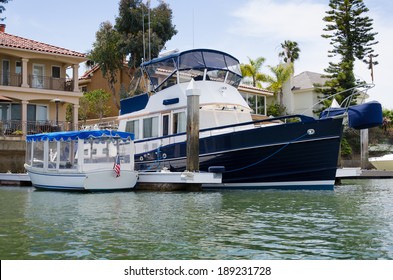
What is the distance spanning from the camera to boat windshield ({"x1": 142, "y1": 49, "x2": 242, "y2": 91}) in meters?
19.8

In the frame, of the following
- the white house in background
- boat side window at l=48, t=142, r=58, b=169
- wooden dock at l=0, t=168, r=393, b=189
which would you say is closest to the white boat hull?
boat side window at l=48, t=142, r=58, b=169

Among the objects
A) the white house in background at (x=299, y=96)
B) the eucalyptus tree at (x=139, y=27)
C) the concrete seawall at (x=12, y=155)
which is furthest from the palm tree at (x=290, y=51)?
the concrete seawall at (x=12, y=155)

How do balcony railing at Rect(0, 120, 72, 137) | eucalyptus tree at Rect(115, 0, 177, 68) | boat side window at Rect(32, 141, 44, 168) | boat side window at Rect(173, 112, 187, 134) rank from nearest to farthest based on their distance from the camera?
boat side window at Rect(32, 141, 44, 168)
boat side window at Rect(173, 112, 187, 134)
balcony railing at Rect(0, 120, 72, 137)
eucalyptus tree at Rect(115, 0, 177, 68)

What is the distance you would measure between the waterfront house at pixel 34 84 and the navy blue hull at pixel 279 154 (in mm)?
13949

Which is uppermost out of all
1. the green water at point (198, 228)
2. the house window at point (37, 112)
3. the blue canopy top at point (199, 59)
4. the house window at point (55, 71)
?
the house window at point (55, 71)

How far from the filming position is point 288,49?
177 feet

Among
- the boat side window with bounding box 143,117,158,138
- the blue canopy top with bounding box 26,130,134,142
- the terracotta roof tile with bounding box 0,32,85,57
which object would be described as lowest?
the blue canopy top with bounding box 26,130,134,142

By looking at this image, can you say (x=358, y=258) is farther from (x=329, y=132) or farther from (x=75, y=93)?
(x=75, y=93)

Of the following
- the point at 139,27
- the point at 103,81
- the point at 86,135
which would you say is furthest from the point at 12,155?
the point at 103,81

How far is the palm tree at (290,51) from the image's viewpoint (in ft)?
177

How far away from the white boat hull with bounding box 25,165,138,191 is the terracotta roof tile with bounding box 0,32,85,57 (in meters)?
14.8

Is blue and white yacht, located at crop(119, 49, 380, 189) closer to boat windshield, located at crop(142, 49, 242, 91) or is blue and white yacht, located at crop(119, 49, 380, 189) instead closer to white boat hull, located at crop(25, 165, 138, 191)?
boat windshield, located at crop(142, 49, 242, 91)

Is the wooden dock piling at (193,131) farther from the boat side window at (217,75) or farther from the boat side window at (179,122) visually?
the boat side window at (217,75)
